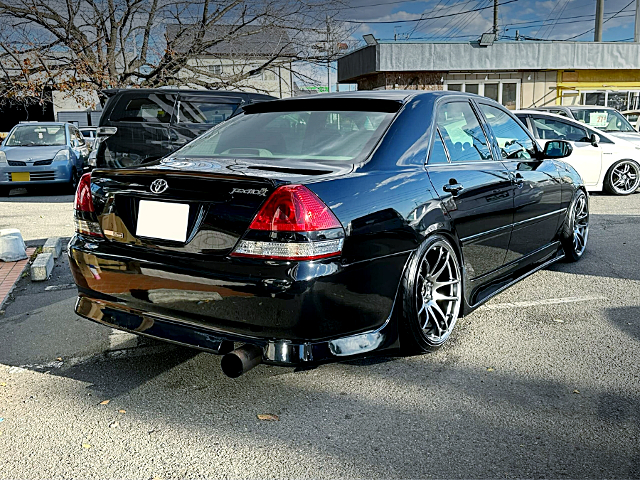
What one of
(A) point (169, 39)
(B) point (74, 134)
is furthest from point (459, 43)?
(B) point (74, 134)

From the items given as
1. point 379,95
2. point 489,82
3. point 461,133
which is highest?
point 489,82

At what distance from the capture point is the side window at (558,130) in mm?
10680

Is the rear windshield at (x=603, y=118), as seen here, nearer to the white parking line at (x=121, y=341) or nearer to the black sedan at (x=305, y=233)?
the black sedan at (x=305, y=233)

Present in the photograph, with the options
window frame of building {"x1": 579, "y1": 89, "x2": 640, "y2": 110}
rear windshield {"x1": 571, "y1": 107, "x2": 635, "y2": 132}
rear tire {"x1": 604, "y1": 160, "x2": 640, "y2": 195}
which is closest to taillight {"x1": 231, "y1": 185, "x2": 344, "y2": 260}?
rear tire {"x1": 604, "y1": 160, "x2": 640, "y2": 195}

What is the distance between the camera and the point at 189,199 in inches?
109

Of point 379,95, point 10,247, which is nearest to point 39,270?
point 10,247

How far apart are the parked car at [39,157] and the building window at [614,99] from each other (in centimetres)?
1968

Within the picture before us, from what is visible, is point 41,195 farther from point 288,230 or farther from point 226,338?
point 288,230

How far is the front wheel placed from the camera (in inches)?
124

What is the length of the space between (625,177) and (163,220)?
10.2m

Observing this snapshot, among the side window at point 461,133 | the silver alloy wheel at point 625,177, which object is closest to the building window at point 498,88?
A: the silver alloy wheel at point 625,177

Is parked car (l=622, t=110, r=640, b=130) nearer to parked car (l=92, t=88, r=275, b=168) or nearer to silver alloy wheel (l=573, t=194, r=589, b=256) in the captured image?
silver alloy wheel (l=573, t=194, r=589, b=256)

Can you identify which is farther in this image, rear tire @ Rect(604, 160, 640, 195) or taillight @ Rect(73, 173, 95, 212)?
rear tire @ Rect(604, 160, 640, 195)

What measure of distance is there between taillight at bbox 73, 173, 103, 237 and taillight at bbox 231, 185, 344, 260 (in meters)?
0.93
